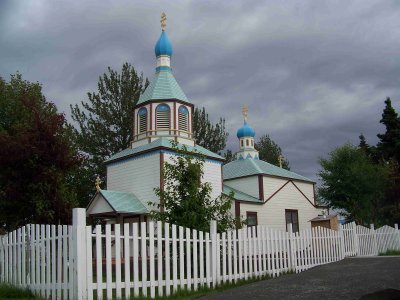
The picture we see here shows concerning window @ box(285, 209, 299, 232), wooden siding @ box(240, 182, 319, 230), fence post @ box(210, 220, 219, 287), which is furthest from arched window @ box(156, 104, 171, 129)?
fence post @ box(210, 220, 219, 287)

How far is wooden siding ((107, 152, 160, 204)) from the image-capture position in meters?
26.8

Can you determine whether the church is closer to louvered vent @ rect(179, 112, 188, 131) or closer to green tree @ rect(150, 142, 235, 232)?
louvered vent @ rect(179, 112, 188, 131)

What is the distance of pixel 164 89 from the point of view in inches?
1174

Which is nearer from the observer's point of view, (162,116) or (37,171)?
(37,171)

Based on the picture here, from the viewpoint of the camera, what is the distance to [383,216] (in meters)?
33.0

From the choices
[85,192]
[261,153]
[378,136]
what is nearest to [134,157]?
Answer: [85,192]

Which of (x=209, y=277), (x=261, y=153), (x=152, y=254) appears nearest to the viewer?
(x=152, y=254)

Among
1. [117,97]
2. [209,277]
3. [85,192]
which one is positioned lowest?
[209,277]

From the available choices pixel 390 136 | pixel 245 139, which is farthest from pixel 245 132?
pixel 390 136

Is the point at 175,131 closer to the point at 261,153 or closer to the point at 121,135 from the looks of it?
the point at 121,135

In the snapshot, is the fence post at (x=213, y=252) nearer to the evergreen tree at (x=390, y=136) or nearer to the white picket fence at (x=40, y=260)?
the white picket fence at (x=40, y=260)

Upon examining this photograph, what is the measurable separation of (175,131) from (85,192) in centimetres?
1315

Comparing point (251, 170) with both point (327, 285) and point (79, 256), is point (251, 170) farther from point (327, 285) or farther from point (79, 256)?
point (79, 256)

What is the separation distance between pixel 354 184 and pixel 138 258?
25148mm
